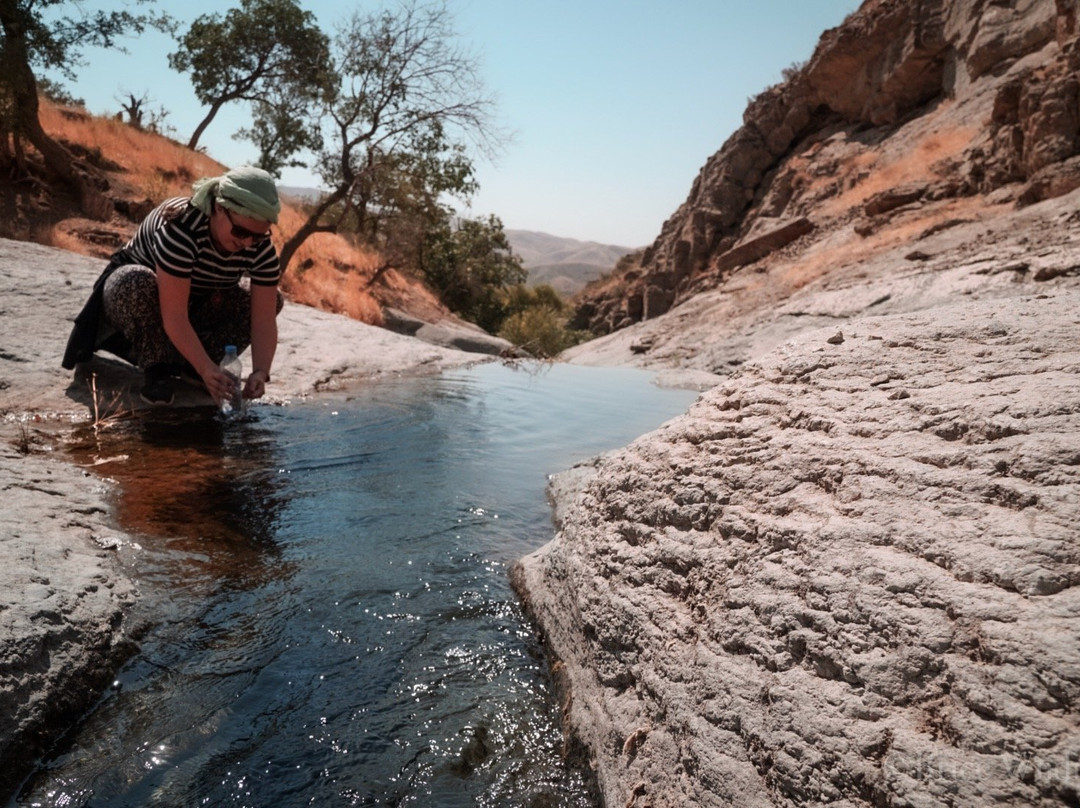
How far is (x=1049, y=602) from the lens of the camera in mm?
1061

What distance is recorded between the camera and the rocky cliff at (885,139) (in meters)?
11.3

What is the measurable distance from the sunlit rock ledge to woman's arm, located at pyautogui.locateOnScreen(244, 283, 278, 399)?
8.48 feet

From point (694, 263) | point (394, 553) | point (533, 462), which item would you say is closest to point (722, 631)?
point (394, 553)

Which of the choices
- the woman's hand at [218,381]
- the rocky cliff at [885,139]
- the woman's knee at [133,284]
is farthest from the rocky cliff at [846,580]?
the rocky cliff at [885,139]

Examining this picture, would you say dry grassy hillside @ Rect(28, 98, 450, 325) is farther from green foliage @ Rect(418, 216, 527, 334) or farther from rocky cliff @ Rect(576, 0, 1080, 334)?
rocky cliff @ Rect(576, 0, 1080, 334)

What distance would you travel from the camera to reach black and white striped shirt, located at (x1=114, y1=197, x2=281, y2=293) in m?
3.45

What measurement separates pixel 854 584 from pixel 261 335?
359 centimetres

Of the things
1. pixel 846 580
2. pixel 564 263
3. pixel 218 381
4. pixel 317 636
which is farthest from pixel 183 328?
pixel 564 263

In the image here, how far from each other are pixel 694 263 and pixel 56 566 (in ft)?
76.5

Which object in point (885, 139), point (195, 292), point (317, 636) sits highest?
point (885, 139)

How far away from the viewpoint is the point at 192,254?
3490mm

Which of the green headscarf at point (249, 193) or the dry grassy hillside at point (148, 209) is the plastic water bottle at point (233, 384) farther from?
the dry grassy hillside at point (148, 209)

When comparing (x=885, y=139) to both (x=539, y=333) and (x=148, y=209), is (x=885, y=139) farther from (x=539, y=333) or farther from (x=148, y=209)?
(x=148, y=209)

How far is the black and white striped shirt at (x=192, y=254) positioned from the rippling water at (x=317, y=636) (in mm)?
933
